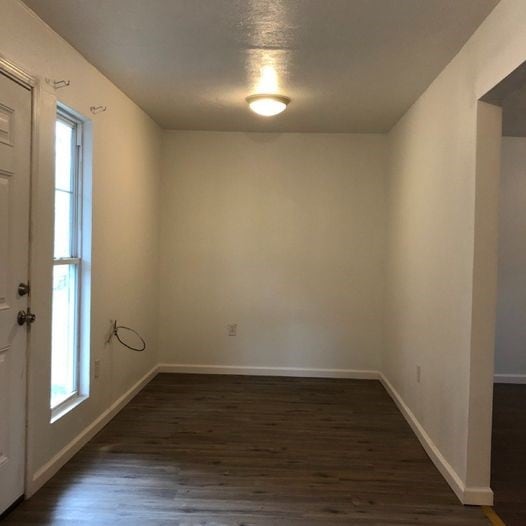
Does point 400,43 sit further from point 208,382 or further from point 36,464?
point 208,382

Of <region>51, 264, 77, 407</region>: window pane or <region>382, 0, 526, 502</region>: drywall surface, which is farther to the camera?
<region>51, 264, 77, 407</region>: window pane

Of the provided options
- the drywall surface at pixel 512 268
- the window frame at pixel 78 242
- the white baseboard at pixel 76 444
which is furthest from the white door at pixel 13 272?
the drywall surface at pixel 512 268

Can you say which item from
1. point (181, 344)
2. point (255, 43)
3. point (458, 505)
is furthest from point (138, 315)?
point (458, 505)

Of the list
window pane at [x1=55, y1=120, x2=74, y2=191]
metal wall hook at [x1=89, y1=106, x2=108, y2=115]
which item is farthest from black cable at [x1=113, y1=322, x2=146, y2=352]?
metal wall hook at [x1=89, y1=106, x2=108, y2=115]

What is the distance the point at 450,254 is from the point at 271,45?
1.57 m

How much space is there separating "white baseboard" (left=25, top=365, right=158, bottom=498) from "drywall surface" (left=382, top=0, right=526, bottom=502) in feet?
7.28

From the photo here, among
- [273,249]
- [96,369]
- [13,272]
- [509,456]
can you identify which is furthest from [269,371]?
[13,272]

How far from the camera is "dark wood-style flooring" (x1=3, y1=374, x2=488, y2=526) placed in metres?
2.36

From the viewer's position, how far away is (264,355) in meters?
4.95

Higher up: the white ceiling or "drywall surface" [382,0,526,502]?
the white ceiling

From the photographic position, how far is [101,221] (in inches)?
131

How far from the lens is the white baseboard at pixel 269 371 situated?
192 inches

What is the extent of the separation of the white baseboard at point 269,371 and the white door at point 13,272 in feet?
8.42

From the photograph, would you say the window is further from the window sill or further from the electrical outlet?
the electrical outlet
